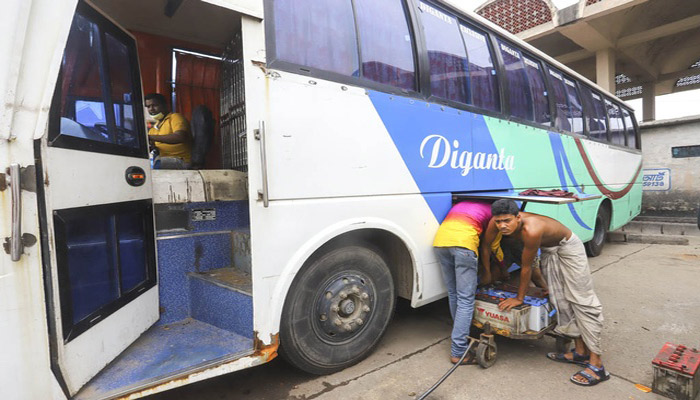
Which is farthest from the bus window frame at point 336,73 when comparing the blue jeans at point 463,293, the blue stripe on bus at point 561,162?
the blue stripe on bus at point 561,162

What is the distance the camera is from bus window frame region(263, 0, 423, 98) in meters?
2.25

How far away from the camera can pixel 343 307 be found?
2.68 metres

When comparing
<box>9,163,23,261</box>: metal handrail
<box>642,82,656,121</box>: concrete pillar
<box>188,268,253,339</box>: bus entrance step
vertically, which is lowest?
<box>188,268,253,339</box>: bus entrance step

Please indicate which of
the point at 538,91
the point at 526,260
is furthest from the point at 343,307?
the point at 538,91

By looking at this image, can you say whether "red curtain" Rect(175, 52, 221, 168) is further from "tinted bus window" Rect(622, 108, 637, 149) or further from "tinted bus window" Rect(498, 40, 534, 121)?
"tinted bus window" Rect(622, 108, 637, 149)

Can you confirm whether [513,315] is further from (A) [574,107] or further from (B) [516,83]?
(A) [574,107]

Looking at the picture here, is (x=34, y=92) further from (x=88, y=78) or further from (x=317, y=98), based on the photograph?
(x=317, y=98)

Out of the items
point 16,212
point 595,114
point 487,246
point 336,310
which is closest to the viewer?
point 16,212

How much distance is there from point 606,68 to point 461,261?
13473 mm

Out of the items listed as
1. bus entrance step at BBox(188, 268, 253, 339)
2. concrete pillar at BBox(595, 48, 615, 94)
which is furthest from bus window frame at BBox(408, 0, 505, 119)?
concrete pillar at BBox(595, 48, 615, 94)

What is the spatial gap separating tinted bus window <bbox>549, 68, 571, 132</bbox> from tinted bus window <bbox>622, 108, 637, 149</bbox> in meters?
4.09

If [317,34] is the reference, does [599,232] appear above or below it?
below

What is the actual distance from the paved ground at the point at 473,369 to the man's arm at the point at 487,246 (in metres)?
0.65

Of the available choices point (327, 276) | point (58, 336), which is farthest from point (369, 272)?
point (58, 336)
